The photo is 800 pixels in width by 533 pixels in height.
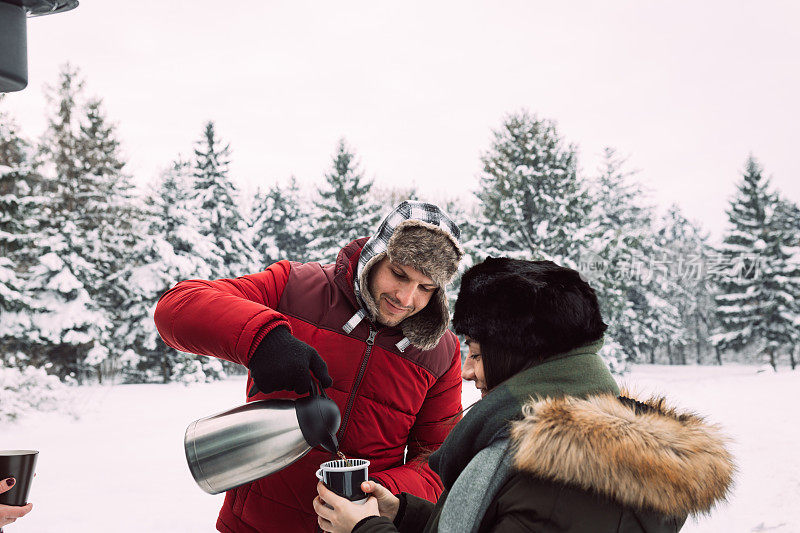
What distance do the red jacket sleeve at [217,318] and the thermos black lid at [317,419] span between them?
0.72ft

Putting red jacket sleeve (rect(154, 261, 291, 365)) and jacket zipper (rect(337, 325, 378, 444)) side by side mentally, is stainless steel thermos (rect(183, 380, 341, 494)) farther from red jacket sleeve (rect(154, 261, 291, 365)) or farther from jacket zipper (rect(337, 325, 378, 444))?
jacket zipper (rect(337, 325, 378, 444))

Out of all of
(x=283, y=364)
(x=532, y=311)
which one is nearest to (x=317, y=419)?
(x=283, y=364)

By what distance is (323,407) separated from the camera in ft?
5.77

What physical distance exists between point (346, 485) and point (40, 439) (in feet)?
31.9

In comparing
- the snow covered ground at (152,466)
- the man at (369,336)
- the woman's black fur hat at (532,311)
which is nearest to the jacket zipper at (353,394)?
the man at (369,336)

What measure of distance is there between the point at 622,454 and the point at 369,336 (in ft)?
3.94

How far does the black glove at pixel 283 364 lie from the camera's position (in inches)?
66.7

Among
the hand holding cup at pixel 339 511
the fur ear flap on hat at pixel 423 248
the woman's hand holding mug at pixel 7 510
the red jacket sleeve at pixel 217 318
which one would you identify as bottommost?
the woman's hand holding mug at pixel 7 510

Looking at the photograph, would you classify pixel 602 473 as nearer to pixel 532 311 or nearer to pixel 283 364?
pixel 532 311

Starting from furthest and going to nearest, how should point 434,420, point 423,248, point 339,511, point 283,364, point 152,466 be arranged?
point 152,466 → point 434,420 → point 423,248 → point 283,364 → point 339,511

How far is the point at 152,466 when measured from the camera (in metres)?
8.02

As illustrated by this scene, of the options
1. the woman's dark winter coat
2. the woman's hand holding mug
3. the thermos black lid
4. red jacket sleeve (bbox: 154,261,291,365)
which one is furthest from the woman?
the woman's hand holding mug

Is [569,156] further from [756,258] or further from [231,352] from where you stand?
[231,352]

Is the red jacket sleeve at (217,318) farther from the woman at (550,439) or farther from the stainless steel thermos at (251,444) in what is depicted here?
the woman at (550,439)
